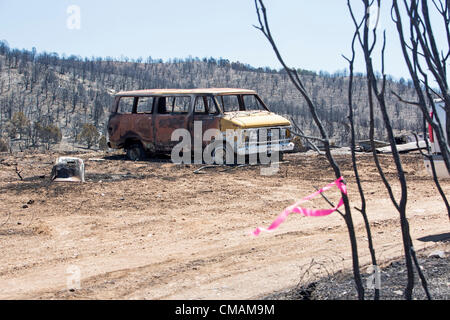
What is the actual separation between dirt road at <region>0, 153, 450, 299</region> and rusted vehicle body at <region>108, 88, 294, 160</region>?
1600mm

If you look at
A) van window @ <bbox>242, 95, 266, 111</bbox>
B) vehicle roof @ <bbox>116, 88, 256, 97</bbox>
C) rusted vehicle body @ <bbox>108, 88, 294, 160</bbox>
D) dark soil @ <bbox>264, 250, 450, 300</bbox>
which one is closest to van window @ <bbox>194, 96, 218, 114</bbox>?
rusted vehicle body @ <bbox>108, 88, 294, 160</bbox>

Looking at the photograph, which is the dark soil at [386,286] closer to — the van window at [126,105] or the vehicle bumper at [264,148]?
the vehicle bumper at [264,148]

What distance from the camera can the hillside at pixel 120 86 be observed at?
208 ft

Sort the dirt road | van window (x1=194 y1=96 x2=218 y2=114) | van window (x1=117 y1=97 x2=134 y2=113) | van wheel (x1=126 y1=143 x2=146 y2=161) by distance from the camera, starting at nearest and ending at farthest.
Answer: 1. the dirt road
2. van window (x1=194 y1=96 x2=218 y2=114)
3. van wheel (x1=126 y1=143 x2=146 y2=161)
4. van window (x1=117 y1=97 x2=134 y2=113)

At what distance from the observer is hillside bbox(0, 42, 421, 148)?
63469 millimetres

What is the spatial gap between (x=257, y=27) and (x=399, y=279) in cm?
230

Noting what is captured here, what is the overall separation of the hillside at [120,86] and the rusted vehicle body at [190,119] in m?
31.1

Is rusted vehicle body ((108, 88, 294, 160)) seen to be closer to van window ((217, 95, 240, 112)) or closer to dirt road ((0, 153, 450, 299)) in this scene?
van window ((217, 95, 240, 112))

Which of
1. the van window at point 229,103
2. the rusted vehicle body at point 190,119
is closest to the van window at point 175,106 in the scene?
the rusted vehicle body at point 190,119

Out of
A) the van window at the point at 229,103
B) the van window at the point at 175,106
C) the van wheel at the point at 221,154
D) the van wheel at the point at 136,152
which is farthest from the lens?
the van wheel at the point at 136,152

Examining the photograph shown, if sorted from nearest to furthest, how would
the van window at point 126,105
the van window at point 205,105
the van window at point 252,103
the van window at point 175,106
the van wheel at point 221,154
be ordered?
the van wheel at point 221,154 → the van window at point 205,105 → the van window at point 175,106 → the van window at point 252,103 → the van window at point 126,105

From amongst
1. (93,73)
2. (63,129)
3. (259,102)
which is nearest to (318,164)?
(259,102)
